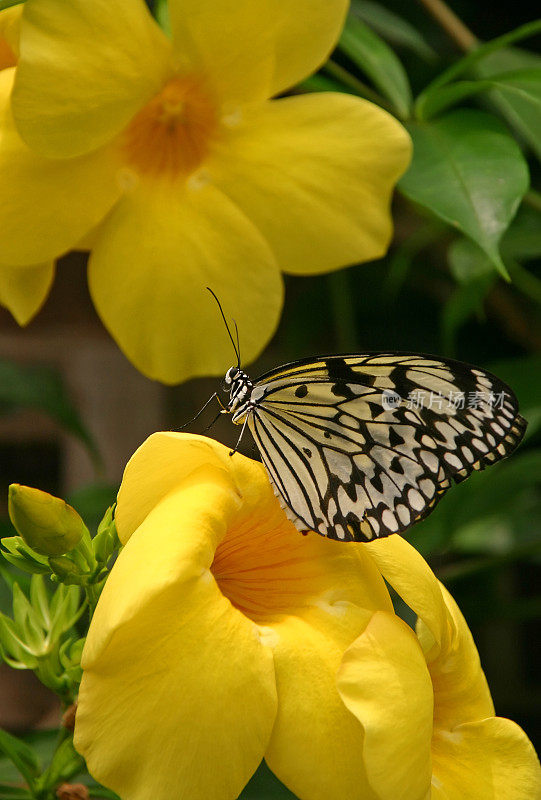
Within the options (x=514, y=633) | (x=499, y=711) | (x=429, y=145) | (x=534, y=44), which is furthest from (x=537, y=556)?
(x=534, y=44)

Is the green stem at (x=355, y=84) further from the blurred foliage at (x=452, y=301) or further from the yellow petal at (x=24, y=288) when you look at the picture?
the yellow petal at (x=24, y=288)

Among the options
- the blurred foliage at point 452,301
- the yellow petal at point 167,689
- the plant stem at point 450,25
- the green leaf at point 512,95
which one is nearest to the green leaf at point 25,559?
the blurred foliage at point 452,301

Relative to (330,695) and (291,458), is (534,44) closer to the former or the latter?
(291,458)

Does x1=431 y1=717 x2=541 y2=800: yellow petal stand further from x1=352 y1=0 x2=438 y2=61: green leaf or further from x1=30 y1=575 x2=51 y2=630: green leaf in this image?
x1=352 y1=0 x2=438 y2=61: green leaf

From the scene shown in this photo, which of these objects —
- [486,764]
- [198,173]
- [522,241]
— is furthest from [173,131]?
[486,764]

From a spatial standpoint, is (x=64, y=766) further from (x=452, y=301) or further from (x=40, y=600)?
(x=452, y=301)

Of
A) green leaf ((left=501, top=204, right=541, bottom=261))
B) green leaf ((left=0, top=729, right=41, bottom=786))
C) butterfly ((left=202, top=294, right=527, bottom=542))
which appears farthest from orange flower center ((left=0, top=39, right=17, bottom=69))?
green leaf ((left=501, top=204, right=541, bottom=261))
